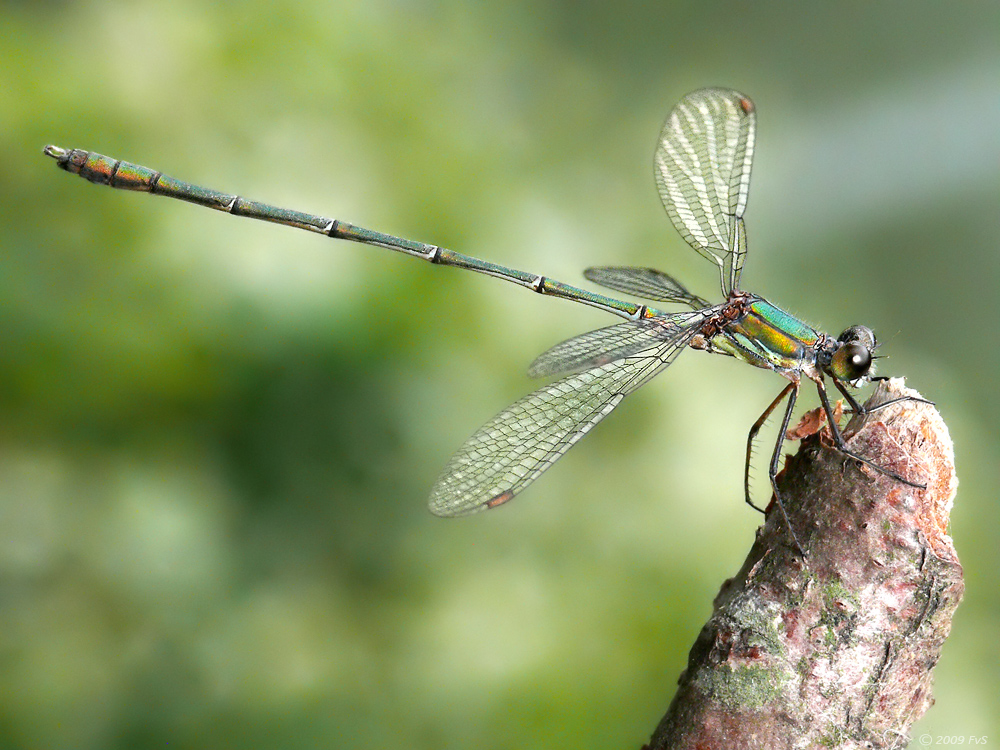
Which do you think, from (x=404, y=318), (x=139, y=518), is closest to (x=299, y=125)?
(x=404, y=318)

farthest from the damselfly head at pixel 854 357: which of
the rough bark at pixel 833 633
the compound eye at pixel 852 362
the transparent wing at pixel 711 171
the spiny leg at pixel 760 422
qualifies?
the rough bark at pixel 833 633

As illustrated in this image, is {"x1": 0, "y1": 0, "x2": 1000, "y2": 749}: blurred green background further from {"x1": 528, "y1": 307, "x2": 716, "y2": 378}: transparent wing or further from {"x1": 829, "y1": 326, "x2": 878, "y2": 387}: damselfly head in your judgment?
{"x1": 528, "y1": 307, "x2": 716, "y2": 378}: transparent wing

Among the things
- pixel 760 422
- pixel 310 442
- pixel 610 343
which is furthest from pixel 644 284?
pixel 310 442

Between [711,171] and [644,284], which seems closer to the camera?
[644,284]

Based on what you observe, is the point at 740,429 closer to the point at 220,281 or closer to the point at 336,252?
the point at 336,252

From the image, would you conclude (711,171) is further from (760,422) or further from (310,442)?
(310,442)
